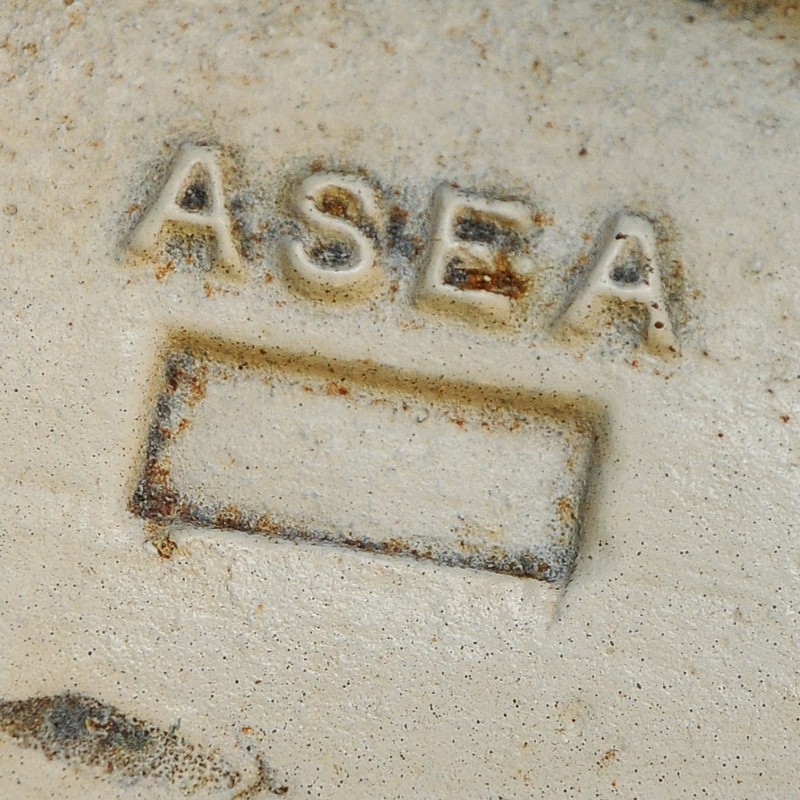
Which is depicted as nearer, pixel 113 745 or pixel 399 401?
pixel 113 745

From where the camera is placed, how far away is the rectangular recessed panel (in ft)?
5.47

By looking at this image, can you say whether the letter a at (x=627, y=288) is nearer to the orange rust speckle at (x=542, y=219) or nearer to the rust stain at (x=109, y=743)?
the orange rust speckle at (x=542, y=219)

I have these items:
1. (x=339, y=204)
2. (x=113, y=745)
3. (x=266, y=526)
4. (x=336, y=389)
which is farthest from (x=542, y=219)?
(x=113, y=745)

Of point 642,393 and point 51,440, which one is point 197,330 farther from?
point 642,393

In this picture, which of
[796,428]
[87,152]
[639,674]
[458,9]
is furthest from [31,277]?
[796,428]

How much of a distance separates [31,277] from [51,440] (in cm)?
33

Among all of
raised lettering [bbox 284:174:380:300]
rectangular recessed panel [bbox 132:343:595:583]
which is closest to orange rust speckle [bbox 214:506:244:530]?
rectangular recessed panel [bbox 132:343:595:583]

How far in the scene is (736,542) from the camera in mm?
1650

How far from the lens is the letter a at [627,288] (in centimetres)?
166

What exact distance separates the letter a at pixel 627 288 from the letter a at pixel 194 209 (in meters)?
0.69

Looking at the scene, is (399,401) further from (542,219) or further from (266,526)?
(542,219)

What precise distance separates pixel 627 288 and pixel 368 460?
61 cm

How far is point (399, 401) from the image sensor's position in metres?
1.70

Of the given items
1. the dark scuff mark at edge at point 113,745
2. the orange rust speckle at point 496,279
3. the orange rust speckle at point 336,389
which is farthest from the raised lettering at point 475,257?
the dark scuff mark at edge at point 113,745
